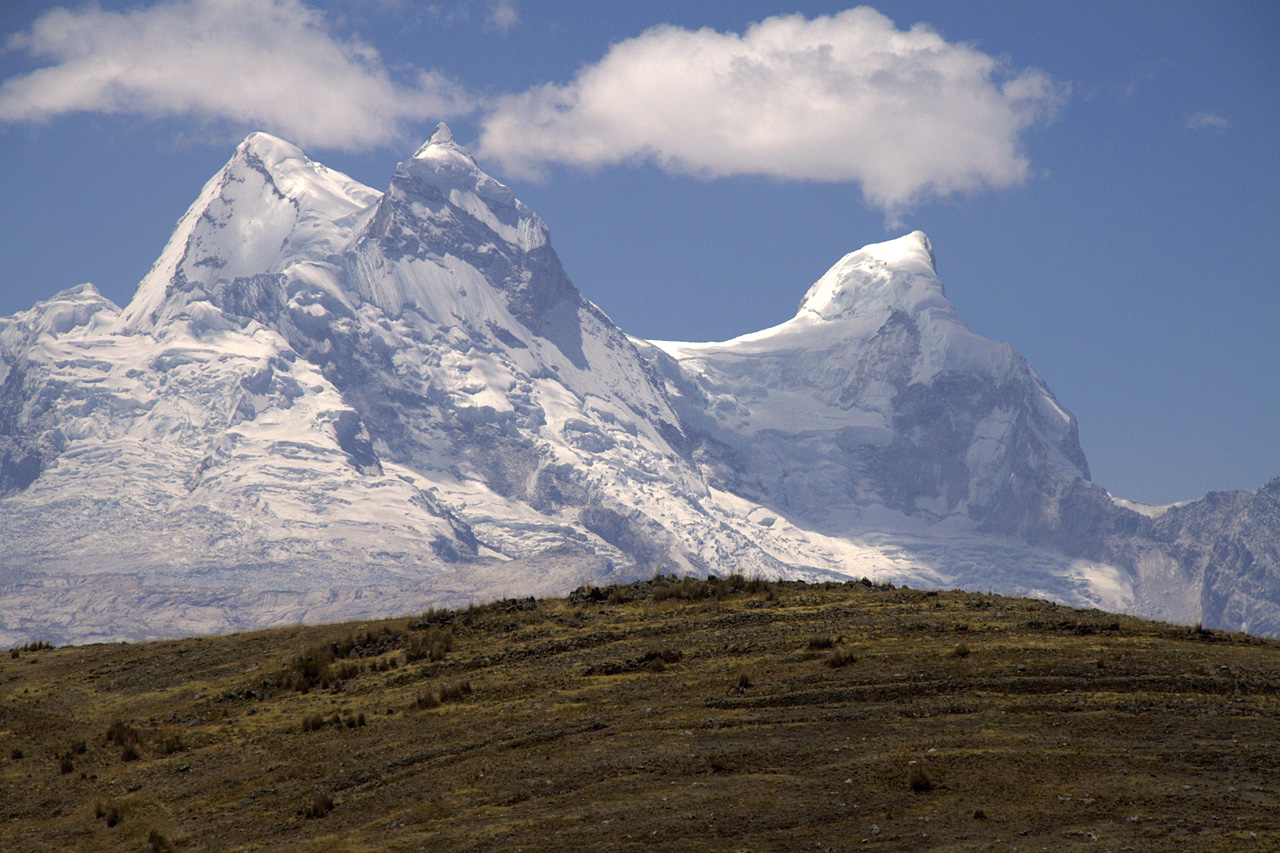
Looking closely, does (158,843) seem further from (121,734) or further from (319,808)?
(121,734)

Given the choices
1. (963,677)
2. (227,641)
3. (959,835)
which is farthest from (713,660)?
(227,641)

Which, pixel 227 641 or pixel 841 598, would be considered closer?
pixel 841 598

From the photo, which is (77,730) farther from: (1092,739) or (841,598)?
(1092,739)

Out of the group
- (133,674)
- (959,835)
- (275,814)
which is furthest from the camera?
(133,674)

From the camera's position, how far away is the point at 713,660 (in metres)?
28.2

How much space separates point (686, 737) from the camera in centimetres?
2316

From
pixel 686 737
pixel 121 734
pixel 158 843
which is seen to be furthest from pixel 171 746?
pixel 686 737

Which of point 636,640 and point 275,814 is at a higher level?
point 636,640

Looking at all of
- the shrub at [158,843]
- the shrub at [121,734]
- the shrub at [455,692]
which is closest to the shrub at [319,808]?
the shrub at [158,843]

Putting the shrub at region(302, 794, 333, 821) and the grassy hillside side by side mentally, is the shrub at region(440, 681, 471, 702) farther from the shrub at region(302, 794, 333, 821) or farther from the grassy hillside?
the shrub at region(302, 794, 333, 821)

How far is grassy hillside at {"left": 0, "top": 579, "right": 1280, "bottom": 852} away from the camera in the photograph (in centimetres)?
1911

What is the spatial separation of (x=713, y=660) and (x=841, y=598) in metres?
7.84

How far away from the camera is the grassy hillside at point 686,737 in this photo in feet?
62.7

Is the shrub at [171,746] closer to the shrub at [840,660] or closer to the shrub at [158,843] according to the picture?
the shrub at [158,843]
